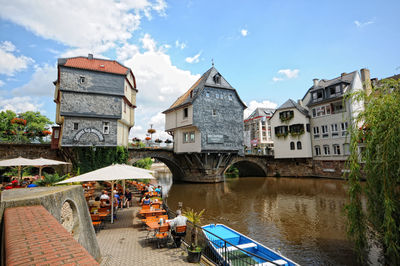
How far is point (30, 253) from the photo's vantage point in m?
2.11

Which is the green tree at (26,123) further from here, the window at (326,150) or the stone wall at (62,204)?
the window at (326,150)

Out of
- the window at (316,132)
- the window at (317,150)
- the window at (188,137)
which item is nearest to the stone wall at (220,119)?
the window at (188,137)

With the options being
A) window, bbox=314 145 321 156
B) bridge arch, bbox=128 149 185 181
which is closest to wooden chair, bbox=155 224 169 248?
bridge arch, bbox=128 149 185 181

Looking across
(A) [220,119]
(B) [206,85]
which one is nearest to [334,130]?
(A) [220,119]

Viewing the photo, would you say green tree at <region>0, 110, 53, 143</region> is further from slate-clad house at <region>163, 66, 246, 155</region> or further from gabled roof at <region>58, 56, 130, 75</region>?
slate-clad house at <region>163, 66, 246, 155</region>

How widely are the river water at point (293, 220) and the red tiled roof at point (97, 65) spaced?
14.9m

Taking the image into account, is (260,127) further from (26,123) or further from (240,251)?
(240,251)

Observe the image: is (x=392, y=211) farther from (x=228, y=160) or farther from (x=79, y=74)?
(x=228, y=160)

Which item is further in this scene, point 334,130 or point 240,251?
point 334,130

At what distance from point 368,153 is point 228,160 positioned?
1043 inches

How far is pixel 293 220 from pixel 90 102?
20445 mm

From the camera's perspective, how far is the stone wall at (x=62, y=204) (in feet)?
13.7

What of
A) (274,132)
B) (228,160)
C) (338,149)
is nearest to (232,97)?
(228,160)

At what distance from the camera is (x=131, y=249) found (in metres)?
7.07
